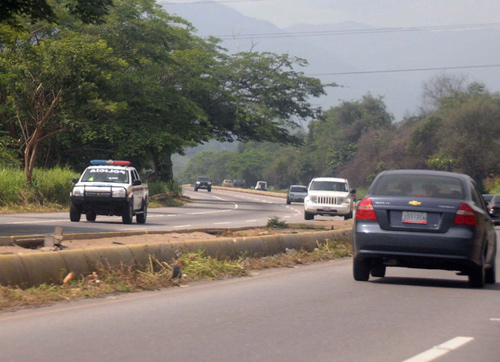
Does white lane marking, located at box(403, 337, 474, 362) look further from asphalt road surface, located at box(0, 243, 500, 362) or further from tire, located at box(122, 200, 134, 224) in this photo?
tire, located at box(122, 200, 134, 224)

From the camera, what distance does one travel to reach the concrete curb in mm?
9734

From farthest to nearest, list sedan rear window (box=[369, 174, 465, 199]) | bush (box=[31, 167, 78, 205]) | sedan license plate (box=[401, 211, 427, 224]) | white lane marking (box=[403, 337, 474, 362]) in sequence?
1. bush (box=[31, 167, 78, 205])
2. sedan rear window (box=[369, 174, 465, 199])
3. sedan license plate (box=[401, 211, 427, 224])
4. white lane marking (box=[403, 337, 474, 362])

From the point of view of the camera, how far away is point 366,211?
39.3ft

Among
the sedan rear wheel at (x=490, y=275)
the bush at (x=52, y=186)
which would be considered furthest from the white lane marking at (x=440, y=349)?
the bush at (x=52, y=186)

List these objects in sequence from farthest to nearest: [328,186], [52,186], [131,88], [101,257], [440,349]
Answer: [131,88], [328,186], [52,186], [101,257], [440,349]

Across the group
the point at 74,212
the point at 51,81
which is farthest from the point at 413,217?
the point at 51,81

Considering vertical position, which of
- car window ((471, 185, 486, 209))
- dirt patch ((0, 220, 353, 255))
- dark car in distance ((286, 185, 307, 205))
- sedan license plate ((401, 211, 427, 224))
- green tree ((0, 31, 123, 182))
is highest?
green tree ((0, 31, 123, 182))

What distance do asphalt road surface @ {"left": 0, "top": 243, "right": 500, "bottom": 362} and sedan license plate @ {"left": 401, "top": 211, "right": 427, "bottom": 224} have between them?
3.11ft

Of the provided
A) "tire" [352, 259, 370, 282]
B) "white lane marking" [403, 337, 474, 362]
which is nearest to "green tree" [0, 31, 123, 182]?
"tire" [352, 259, 370, 282]

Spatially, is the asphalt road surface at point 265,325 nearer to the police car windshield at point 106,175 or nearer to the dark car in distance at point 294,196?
the police car windshield at point 106,175

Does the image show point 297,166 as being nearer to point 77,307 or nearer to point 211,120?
point 211,120

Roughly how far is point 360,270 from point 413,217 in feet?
4.17

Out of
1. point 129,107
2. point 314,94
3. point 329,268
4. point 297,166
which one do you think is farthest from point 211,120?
point 297,166

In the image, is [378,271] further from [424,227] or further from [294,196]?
[294,196]
